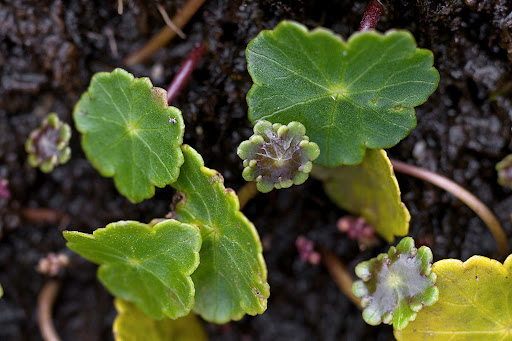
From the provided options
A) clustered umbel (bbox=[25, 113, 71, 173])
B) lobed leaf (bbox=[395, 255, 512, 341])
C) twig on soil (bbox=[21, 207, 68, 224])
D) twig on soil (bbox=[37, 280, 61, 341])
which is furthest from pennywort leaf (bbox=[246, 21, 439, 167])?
twig on soil (bbox=[37, 280, 61, 341])

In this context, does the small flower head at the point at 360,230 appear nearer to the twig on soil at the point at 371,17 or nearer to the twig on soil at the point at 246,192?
the twig on soil at the point at 246,192

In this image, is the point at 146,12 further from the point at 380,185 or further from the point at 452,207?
the point at 452,207

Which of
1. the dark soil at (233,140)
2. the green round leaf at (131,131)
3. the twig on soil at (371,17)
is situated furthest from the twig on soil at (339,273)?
the twig on soil at (371,17)

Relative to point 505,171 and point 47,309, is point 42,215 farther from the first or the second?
point 505,171

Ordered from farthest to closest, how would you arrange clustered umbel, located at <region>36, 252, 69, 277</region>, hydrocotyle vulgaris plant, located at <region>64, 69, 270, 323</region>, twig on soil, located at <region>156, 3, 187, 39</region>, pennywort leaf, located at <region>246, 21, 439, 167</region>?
clustered umbel, located at <region>36, 252, 69, 277</region>
twig on soil, located at <region>156, 3, 187, 39</region>
hydrocotyle vulgaris plant, located at <region>64, 69, 270, 323</region>
pennywort leaf, located at <region>246, 21, 439, 167</region>

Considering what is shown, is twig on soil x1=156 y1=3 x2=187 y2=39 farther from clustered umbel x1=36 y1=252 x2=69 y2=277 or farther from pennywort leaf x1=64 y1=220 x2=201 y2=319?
clustered umbel x1=36 y1=252 x2=69 y2=277

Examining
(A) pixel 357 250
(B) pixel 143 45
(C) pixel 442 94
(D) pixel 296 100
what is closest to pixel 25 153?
(B) pixel 143 45
